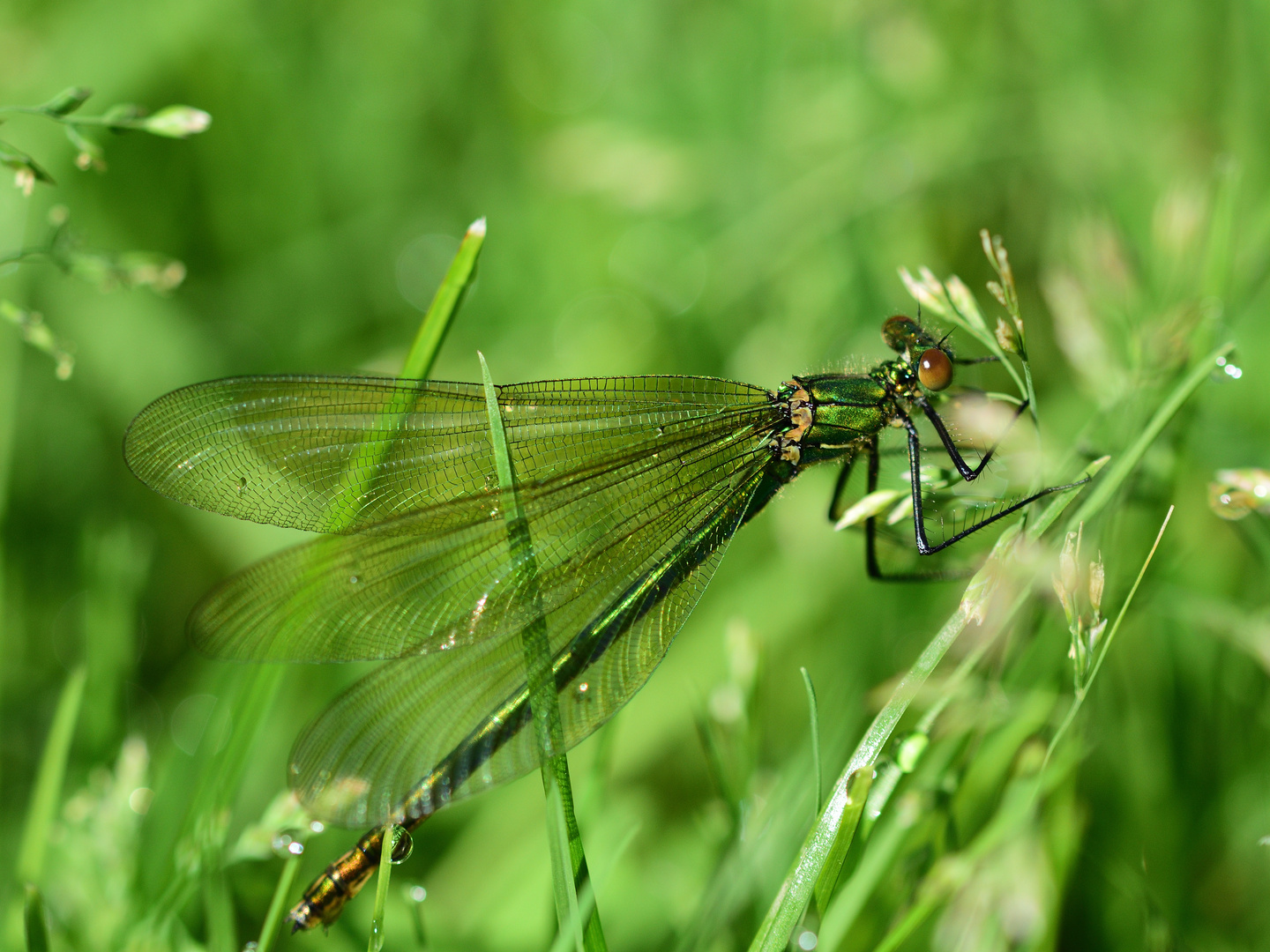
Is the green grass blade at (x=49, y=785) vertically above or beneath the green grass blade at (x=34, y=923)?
above

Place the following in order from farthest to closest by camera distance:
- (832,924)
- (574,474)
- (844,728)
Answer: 1. (574,474)
2. (844,728)
3. (832,924)

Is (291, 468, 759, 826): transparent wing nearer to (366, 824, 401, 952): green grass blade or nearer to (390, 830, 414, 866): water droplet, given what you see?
(390, 830, 414, 866): water droplet

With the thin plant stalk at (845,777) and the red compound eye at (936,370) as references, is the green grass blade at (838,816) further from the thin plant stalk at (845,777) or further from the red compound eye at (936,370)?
the red compound eye at (936,370)

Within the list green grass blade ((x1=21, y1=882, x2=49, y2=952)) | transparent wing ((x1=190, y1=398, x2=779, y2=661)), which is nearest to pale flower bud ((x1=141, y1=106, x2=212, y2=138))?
transparent wing ((x1=190, y1=398, x2=779, y2=661))

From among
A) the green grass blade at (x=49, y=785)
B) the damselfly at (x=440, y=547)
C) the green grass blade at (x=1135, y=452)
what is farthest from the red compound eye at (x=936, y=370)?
the green grass blade at (x=49, y=785)

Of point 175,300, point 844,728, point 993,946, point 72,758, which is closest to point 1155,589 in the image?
point 844,728

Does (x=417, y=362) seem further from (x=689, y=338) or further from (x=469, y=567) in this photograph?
(x=689, y=338)

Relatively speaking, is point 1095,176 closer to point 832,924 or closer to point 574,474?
point 574,474
